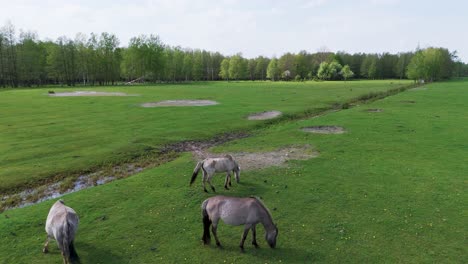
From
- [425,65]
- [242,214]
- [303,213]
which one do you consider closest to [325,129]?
[303,213]

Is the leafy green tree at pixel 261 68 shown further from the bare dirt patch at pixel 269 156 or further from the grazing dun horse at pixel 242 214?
the grazing dun horse at pixel 242 214

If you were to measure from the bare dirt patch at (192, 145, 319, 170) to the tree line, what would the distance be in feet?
338

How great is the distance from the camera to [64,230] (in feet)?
31.2

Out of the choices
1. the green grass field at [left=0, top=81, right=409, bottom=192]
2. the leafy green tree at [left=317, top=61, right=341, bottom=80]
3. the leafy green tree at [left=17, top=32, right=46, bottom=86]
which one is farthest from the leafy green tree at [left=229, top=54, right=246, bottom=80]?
the green grass field at [left=0, top=81, right=409, bottom=192]

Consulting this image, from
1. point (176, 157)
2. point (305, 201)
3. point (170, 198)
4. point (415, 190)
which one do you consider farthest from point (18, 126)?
point (415, 190)

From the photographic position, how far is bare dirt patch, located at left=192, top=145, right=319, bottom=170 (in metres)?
19.3

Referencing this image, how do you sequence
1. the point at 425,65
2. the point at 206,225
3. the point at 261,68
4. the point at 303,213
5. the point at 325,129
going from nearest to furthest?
the point at 206,225 < the point at 303,213 < the point at 325,129 < the point at 425,65 < the point at 261,68

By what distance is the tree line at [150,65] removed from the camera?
103312mm

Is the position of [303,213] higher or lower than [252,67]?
lower

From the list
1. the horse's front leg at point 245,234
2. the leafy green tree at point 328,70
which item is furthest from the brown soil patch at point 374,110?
the leafy green tree at point 328,70

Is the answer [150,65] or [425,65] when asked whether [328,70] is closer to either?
[425,65]

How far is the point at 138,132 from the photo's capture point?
93.8ft

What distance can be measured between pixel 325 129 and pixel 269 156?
10.9 m

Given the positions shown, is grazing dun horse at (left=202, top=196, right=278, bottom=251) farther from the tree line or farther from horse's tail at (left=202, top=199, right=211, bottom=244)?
the tree line
